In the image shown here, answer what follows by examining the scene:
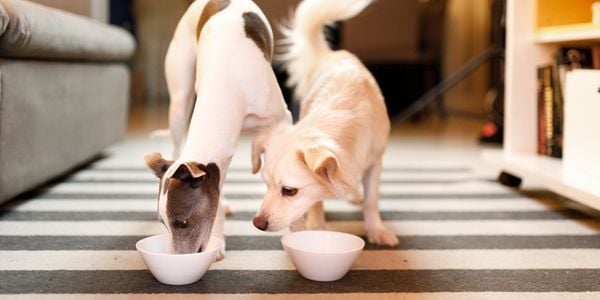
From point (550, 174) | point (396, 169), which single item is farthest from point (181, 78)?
point (396, 169)

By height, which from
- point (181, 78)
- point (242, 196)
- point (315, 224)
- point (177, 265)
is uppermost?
point (181, 78)

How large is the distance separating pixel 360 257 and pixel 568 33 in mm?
1047

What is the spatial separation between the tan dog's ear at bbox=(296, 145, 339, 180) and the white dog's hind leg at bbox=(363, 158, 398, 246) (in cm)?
33

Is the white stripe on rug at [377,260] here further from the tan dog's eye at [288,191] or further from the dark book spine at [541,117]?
the dark book spine at [541,117]

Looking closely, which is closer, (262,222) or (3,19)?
(262,222)

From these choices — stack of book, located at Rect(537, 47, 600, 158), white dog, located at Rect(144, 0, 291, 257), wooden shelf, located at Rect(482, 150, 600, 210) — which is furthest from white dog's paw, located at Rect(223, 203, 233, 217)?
stack of book, located at Rect(537, 47, 600, 158)

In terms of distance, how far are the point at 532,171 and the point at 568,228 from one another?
31cm

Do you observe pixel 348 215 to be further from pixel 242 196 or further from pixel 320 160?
pixel 320 160

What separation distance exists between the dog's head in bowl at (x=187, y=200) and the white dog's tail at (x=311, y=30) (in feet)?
2.70

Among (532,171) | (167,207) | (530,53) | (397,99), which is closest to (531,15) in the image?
(530,53)

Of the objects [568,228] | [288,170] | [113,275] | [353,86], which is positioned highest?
[353,86]

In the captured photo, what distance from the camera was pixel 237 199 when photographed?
2.02m

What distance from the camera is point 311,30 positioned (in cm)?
197

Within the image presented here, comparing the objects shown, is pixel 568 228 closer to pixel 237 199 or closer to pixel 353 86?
pixel 353 86
